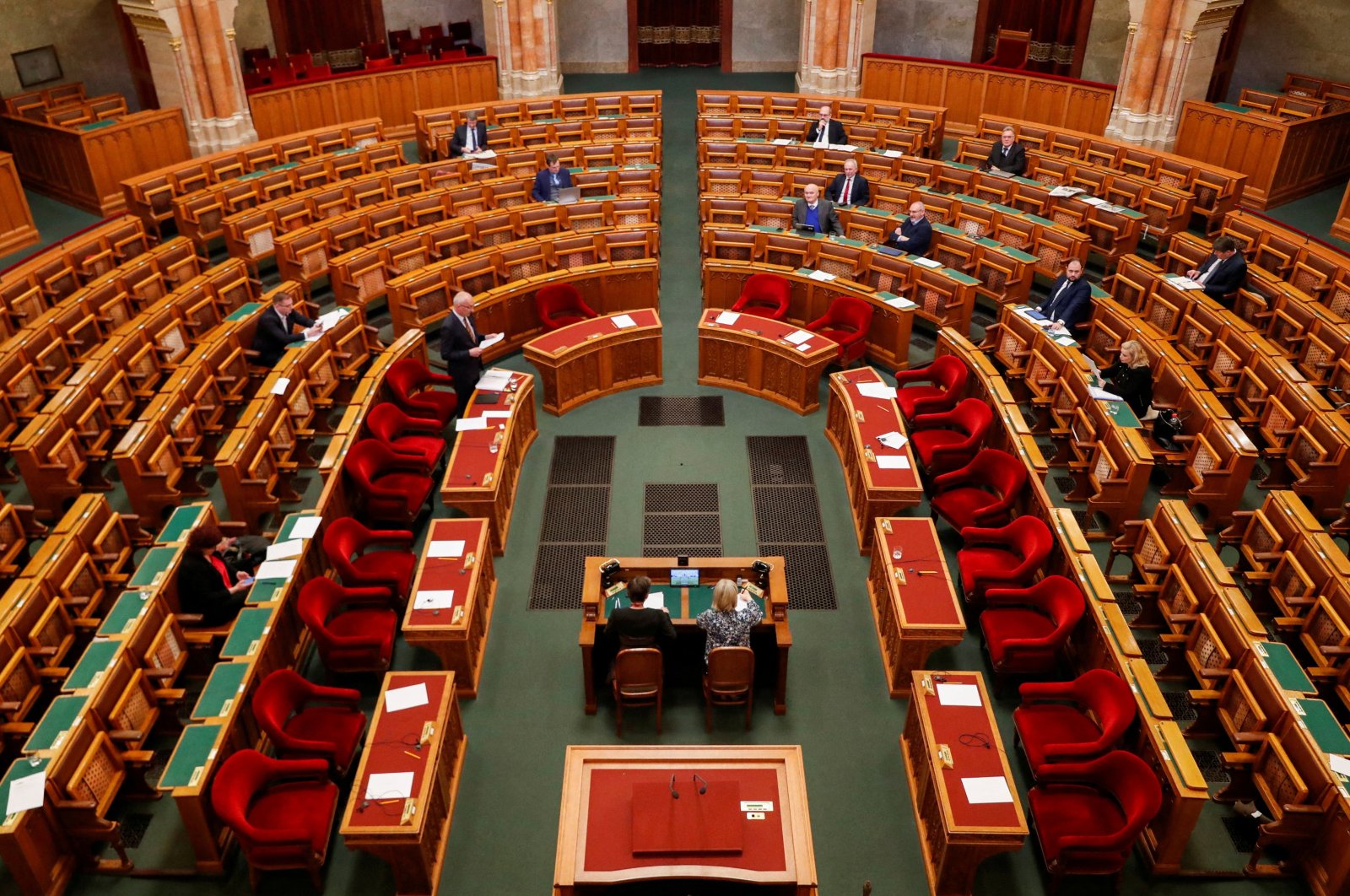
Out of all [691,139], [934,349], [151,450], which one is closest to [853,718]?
[934,349]

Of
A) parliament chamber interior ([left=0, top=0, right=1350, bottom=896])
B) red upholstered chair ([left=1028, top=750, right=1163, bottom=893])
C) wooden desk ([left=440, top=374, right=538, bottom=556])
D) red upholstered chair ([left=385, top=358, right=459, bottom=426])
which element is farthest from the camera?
red upholstered chair ([left=385, top=358, right=459, bottom=426])

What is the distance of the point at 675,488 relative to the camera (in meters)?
9.58

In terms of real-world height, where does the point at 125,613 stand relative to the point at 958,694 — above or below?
above

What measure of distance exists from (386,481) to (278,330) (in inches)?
90.6

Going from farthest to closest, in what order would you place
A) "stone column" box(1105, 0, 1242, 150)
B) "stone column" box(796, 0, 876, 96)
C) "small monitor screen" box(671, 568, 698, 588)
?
1. "stone column" box(796, 0, 876, 96)
2. "stone column" box(1105, 0, 1242, 150)
3. "small monitor screen" box(671, 568, 698, 588)

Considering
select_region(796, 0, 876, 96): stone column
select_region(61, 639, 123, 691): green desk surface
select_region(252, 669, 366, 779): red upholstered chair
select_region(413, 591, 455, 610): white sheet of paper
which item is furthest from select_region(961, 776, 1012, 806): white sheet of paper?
select_region(796, 0, 876, 96): stone column

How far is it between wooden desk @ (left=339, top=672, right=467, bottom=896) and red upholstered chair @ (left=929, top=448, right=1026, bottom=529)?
437cm

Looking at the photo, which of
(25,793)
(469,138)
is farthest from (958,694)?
(469,138)

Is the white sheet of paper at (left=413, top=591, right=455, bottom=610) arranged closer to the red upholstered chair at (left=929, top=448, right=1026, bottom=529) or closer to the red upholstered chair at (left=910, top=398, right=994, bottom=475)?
the red upholstered chair at (left=929, top=448, right=1026, bottom=529)

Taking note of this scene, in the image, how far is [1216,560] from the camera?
7043 mm

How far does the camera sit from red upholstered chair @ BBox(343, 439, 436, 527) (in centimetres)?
845

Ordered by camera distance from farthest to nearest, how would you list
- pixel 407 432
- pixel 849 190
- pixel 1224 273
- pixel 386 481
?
pixel 849 190 → pixel 1224 273 → pixel 407 432 → pixel 386 481

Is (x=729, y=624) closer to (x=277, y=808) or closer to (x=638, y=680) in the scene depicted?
(x=638, y=680)

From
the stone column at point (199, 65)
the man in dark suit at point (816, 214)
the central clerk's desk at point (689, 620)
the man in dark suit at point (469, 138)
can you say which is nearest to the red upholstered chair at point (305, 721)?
the central clerk's desk at point (689, 620)
